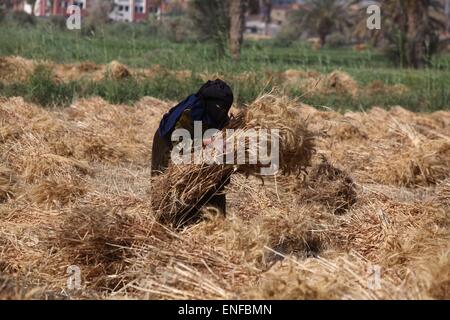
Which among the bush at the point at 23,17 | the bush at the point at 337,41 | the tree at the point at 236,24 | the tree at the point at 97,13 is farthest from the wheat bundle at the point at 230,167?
the bush at the point at 337,41

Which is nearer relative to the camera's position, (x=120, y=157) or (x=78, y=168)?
(x=78, y=168)

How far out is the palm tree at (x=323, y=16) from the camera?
181 feet

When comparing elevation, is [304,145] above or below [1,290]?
above

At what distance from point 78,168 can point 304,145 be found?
10.9ft

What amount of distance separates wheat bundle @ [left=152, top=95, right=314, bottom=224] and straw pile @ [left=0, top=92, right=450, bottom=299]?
0.40 feet

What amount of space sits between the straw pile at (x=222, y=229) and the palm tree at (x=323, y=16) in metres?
46.3

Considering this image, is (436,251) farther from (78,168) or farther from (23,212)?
(78,168)

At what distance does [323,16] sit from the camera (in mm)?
55344

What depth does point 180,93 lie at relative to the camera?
14961mm

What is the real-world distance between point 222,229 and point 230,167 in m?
0.46

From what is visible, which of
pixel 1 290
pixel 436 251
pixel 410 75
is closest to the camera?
pixel 1 290

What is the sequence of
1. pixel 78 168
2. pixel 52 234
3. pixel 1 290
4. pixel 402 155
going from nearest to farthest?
1. pixel 1 290
2. pixel 52 234
3. pixel 78 168
4. pixel 402 155

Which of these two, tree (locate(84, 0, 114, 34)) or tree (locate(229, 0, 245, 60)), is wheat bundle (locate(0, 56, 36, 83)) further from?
tree (locate(84, 0, 114, 34))
